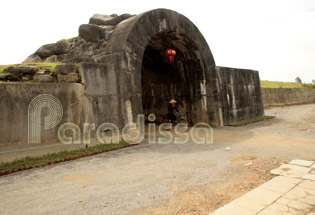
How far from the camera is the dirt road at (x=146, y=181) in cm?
255

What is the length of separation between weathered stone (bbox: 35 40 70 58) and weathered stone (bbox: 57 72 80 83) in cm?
268

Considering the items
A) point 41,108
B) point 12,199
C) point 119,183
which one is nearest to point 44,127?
point 41,108

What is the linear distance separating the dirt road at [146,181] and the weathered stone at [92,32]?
12.6ft

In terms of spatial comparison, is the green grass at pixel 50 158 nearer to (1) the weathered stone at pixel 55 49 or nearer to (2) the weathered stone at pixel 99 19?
(1) the weathered stone at pixel 55 49

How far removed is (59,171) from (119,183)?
1396mm

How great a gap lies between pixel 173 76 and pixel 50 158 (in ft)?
Result: 23.3

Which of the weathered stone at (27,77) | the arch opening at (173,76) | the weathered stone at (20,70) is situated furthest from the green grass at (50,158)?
the arch opening at (173,76)

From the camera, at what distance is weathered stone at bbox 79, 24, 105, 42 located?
7.27m

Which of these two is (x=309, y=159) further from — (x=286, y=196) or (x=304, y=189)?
(x=286, y=196)

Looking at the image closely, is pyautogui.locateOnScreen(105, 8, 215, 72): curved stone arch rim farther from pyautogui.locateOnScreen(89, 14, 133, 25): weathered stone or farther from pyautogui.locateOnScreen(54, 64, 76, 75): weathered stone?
pyautogui.locateOnScreen(54, 64, 76, 75): weathered stone

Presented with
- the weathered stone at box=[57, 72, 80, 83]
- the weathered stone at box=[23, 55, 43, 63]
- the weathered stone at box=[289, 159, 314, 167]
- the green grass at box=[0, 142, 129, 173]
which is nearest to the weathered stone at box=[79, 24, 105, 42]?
the weathered stone at box=[23, 55, 43, 63]

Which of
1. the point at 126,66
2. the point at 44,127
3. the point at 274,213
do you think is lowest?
the point at 274,213

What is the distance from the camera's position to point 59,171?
4.05 metres

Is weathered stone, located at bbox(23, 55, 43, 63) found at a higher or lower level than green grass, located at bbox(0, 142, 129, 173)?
higher
